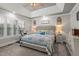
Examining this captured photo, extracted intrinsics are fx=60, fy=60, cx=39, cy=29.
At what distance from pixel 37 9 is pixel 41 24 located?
0.37 meters

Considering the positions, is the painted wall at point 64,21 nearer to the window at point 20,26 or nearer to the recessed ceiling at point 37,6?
the recessed ceiling at point 37,6

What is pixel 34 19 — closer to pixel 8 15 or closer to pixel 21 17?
pixel 21 17

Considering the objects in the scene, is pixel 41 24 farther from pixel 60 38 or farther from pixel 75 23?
pixel 75 23

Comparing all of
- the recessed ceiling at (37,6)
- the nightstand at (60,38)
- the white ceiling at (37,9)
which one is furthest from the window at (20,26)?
the nightstand at (60,38)

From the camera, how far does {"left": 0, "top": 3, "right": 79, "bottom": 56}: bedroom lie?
4.10ft

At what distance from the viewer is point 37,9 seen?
1427 mm

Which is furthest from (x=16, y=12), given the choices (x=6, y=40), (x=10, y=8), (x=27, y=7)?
(x=6, y=40)

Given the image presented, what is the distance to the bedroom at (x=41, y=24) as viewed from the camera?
49.2 inches

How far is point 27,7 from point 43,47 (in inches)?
47.4

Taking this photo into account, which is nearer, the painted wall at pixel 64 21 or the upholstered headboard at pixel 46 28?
the painted wall at pixel 64 21

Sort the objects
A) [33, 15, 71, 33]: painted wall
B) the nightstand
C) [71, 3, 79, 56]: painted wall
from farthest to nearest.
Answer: the nightstand, [33, 15, 71, 33]: painted wall, [71, 3, 79, 56]: painted wall

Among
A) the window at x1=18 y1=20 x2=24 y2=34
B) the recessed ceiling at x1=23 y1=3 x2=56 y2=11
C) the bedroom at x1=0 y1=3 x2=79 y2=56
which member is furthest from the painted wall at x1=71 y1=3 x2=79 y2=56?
the window at x1=18 y1=20 x2=24 y2=34

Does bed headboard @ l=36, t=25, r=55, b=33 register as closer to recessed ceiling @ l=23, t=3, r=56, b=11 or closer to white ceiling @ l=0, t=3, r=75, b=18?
white ceiling @ l=0, t=3, r=75, b=18

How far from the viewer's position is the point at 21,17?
4.60 feet
